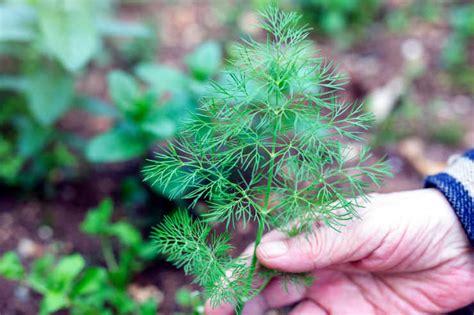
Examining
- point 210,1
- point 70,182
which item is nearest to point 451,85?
point 210,1

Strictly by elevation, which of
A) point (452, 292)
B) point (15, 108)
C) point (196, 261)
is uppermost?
point (196, 261)

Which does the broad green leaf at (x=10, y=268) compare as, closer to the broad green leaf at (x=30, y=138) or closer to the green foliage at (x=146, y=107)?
the green foliage at (x=146, y=107)

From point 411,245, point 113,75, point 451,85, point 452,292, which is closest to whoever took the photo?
point 411,245

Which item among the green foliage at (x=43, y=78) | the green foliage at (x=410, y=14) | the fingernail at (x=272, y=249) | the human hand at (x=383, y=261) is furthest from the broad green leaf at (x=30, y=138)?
the green foliage at (x=410, y=14)

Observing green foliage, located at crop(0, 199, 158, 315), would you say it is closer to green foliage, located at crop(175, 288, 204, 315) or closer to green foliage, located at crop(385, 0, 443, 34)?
green foliage, located at crop(175, 288, 204, 315)

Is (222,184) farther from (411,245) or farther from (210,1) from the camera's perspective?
(210,1)

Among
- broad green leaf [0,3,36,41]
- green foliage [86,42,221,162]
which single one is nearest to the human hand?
green foliage [86,42,221,162]
